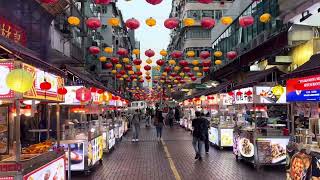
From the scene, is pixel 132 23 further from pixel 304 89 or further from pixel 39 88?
pixel 39 88

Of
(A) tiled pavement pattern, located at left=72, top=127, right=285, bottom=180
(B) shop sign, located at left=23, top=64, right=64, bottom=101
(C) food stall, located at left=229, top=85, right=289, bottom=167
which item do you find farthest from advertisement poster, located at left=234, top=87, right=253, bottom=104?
(B) shop sign, located at left=23, top=64, right=64, bottom=101

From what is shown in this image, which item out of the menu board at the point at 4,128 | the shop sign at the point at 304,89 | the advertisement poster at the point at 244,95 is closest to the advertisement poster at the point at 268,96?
the advertisement poster at the point at 244,95

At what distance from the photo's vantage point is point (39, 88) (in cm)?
806

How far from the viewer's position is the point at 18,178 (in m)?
6.62

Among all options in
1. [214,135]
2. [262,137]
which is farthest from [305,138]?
[214,135]

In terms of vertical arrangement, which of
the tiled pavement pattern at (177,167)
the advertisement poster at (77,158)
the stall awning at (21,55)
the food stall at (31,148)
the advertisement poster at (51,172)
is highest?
the stall awning at (21,55)

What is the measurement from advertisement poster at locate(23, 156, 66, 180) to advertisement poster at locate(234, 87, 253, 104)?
8.83 m

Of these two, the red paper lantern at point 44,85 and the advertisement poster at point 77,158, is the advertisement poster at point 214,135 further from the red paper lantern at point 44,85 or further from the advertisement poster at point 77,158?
the red paper lantern at point 44,85

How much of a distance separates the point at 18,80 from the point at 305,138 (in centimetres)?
617

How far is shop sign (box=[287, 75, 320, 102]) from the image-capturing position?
9508mm

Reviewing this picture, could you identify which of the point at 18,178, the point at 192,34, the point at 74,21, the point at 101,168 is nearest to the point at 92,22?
the point at 74,21

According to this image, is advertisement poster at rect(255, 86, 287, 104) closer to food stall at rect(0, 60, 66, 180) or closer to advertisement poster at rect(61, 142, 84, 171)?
advertisement poster at rect(61, 142, 84, 171)

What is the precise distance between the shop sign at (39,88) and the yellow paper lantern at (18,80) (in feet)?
1.77

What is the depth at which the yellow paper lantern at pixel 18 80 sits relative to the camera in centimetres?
644
